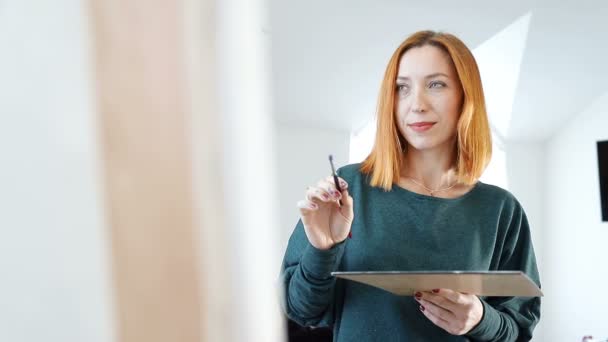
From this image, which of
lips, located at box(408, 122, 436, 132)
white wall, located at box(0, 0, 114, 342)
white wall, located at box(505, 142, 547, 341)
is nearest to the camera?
white wall, located at box(0, 0, 114, 342)

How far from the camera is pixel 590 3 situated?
0.88 meters

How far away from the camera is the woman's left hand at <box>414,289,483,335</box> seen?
56cm

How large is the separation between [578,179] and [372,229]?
52 cm

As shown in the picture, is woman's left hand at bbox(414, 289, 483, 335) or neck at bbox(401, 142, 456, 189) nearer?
woman's left hand at bbox(414, 289, 483, 335)

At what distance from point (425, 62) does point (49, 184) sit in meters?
0.59

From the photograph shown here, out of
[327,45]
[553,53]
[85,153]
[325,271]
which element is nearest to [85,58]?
[85,153]

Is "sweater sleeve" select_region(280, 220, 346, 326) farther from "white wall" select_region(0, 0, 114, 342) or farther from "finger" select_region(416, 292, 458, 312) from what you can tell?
"white wall" select_region(0, 0, 114, 342)

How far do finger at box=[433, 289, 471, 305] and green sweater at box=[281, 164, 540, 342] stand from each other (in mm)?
65

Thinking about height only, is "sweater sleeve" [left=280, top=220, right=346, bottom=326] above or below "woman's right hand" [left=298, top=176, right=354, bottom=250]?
below

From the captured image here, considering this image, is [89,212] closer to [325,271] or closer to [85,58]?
[85,58]

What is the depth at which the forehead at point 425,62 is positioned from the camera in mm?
659

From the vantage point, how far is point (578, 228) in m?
0.92

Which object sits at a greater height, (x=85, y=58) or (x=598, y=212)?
(x=85, y=58)

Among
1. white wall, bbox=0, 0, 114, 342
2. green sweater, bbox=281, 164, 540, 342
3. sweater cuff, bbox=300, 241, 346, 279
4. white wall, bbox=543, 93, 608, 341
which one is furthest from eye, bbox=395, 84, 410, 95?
white wall, bbox=0, 0, 114, 342
